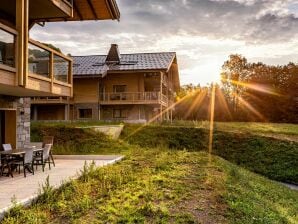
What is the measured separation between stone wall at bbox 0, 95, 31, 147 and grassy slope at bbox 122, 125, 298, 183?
9556mm

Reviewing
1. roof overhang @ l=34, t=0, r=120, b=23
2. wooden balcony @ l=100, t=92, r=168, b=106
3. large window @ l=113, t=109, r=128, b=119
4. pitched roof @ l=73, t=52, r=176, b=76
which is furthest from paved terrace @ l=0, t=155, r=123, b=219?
large window @ l=113, t=109, r=128, b=119

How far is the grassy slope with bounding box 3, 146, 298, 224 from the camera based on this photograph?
22.2 ft

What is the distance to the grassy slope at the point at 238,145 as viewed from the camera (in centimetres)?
1930

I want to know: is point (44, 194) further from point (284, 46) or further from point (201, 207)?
point (284, 46)

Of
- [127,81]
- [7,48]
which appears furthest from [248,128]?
[7,48]

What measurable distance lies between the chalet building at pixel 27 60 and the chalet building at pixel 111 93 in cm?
1811

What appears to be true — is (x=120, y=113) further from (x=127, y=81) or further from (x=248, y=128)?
(x=248, y=128)

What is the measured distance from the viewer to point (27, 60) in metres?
9.69

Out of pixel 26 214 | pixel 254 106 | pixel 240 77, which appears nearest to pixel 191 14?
pixel 26 214

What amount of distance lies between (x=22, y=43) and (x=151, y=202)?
16.3 ft

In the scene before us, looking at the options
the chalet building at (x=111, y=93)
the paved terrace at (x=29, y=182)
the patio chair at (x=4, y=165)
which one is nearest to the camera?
the paved terrace at (x=29, y=182)

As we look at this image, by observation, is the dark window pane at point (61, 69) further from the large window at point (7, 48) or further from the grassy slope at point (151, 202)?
the grassy slope at point (151, 202)

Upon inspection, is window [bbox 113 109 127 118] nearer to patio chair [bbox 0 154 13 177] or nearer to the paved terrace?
the paved terrace

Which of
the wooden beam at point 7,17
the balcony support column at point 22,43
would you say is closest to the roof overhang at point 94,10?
the wooden beam at point 7,17
